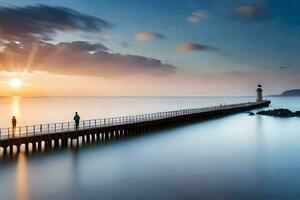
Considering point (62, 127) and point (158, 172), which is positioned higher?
point (62, 127)

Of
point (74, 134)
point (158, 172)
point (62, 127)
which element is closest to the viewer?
point (158, 172)

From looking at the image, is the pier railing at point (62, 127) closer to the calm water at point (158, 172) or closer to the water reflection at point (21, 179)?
the calm water at point (158, 172)

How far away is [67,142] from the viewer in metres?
33.6

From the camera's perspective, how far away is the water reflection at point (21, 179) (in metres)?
18.7

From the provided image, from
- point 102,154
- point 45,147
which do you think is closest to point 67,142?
point 45,147

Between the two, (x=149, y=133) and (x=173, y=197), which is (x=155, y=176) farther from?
(x=149, y=133)

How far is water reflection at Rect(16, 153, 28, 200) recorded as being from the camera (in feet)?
61.3

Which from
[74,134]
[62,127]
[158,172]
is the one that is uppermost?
[62,127]

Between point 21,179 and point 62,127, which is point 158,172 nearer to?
point 21,179

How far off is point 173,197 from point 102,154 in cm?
1330

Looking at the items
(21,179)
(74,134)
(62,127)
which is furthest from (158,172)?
(74,134)

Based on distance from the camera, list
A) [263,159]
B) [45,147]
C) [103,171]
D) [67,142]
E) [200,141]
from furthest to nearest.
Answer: [200,141]
[67,142]
[45,147]
[263,159]
[103,171]

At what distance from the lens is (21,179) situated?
21797mm

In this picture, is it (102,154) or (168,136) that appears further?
(168,136)
